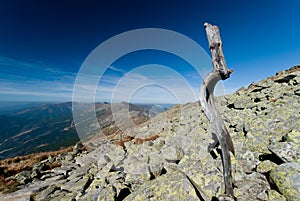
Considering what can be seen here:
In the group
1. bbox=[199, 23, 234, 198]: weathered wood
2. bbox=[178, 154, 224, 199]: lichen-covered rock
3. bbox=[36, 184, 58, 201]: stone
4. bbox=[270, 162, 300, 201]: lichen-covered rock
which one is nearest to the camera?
bbox=[270, 162, 300, 201]: lichen-covered rock

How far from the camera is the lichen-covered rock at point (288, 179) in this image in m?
5.21

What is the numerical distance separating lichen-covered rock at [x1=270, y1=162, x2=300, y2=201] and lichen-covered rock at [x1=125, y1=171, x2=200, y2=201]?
2.94m

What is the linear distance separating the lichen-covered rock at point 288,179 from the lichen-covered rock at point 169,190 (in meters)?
2.94

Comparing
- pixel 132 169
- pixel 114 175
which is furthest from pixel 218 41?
pixel 114 175

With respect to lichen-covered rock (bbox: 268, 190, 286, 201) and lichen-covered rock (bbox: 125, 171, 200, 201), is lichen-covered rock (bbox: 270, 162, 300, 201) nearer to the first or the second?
lichen-covered rock (bbox: 268, 190, 286, 201)

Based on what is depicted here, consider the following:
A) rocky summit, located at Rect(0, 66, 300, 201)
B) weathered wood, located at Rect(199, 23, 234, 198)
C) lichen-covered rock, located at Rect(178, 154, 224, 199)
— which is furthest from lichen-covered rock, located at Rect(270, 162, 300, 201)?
lichen-covered rock, located at Rect(178, 154, 224, 199)

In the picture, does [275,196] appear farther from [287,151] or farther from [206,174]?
[206,174]

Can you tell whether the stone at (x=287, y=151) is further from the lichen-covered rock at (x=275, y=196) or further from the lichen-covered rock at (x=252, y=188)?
the lichen-covered rock at (x=275, y=196)

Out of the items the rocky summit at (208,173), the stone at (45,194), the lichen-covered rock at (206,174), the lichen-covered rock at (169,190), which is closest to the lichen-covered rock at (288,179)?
the rocky summit at (208,173)

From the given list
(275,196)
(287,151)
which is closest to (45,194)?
(275,196)

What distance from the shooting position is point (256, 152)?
8086 mm

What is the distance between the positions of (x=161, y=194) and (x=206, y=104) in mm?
4334

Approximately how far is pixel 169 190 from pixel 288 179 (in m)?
4.29

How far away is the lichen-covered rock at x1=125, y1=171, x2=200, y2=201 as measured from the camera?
641 cm
